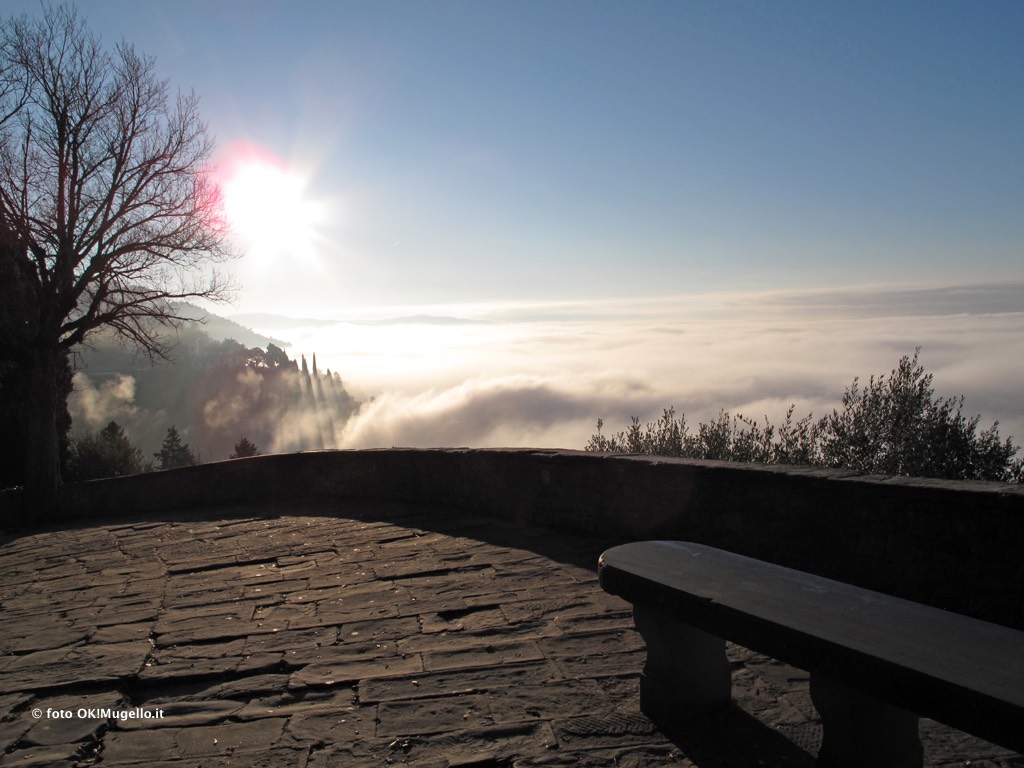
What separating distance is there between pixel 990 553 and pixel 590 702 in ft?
6.47

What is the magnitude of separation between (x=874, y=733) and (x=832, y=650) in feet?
1.05

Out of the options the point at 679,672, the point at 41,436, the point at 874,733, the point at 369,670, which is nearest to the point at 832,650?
the point at 874,733

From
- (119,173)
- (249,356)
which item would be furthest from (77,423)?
(119,173)

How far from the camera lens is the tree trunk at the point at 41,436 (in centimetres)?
1191

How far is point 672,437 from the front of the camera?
16.1 m

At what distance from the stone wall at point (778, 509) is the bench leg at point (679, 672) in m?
1.35

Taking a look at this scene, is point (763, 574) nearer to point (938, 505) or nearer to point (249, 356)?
point (938, 505)

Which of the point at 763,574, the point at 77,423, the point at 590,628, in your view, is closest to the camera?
the point at 763,574

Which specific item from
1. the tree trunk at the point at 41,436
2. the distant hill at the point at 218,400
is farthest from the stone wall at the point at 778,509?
the distant hill at the point at 218,400

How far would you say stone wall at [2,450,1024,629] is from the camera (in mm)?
3236

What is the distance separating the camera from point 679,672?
274 centimetres

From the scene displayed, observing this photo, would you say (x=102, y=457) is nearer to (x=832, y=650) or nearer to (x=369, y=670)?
(x=369, y=670)

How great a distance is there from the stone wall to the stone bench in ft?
3.43

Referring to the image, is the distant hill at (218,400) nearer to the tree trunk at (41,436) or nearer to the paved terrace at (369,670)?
the tree trunk at (41,436)
